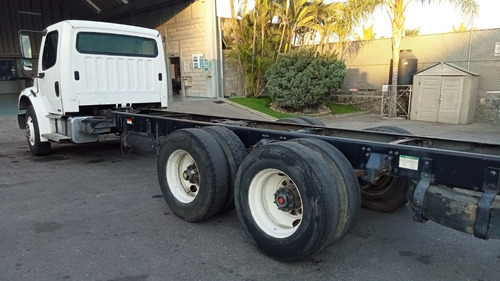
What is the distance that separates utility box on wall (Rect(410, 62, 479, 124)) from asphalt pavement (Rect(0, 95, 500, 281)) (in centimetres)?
1053

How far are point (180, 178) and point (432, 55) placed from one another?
46.7 feet

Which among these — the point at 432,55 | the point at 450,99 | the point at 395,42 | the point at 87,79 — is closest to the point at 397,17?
the point at 395,42

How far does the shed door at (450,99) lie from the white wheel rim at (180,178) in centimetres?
1214

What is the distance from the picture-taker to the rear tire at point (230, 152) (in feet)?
13.0

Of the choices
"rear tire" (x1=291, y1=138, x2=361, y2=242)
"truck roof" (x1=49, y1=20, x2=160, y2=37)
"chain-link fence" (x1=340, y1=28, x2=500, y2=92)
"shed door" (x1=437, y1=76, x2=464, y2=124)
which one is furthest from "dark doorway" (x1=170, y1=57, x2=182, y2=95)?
"rear tire" (x1=291, y1=138, x2=361, y2=242)

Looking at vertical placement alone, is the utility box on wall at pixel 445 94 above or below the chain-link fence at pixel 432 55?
below

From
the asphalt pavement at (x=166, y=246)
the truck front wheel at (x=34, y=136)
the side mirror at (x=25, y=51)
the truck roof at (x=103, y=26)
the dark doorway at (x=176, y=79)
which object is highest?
the truck roof at (x=103, y=26)

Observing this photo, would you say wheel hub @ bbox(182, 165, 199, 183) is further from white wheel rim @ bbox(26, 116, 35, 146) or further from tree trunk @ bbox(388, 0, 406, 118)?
tree trunk @ bbox(388, 0, 406, 118)

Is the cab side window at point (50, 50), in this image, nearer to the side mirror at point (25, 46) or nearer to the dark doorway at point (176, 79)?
the side mirror at point (25, 46)

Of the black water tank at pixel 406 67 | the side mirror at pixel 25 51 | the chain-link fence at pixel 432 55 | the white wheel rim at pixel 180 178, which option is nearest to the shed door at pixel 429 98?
the black water tank at pixel 406 67

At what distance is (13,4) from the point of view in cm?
2708

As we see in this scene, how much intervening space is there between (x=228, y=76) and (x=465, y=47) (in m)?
11.0

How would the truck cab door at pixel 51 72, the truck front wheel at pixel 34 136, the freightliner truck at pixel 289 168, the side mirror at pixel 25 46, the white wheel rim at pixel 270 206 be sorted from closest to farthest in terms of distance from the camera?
the freightliner truck at pixel 289 168 → the white wheel rim at pixel 270 206 → the truck cab door at pixel 51 72 → the side mirror at pixel 25 46 → the truck front wheel at pixel 34 136

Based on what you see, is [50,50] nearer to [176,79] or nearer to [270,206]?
[270,206]
